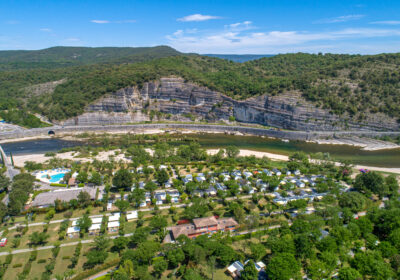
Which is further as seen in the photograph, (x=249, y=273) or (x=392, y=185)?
(x=392, y=185)

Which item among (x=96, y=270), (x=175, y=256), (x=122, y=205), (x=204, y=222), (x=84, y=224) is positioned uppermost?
(x=175, y=256)

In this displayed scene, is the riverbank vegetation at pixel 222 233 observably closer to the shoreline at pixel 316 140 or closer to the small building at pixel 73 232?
the small building at pixel 73 232

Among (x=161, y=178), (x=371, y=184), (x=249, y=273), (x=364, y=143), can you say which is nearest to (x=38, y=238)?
(x=161, y=178)

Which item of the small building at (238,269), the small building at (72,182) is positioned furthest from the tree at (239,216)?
the small building at (72,182)

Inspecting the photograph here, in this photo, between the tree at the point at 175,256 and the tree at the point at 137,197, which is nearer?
the tree at the point at 175,256

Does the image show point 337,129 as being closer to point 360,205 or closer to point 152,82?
point 360,205

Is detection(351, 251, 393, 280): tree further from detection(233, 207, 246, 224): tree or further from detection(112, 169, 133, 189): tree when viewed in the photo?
detection(112, 169, 133, 189): tree

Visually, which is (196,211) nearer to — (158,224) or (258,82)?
(158,224)
